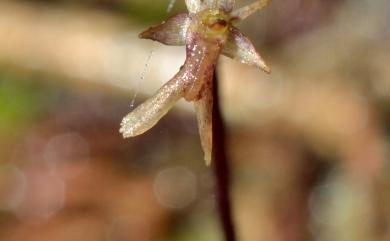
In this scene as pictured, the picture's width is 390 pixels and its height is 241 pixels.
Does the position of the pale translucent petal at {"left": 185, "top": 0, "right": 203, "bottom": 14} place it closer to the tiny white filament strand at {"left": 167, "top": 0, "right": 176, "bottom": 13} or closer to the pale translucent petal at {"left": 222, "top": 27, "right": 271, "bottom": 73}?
the pale translucent petal at {"left": 222, "top": 27, "right": 271, "bottom": 73}

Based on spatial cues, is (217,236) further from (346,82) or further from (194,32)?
(194,32)

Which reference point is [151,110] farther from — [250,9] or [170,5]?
[170,5]

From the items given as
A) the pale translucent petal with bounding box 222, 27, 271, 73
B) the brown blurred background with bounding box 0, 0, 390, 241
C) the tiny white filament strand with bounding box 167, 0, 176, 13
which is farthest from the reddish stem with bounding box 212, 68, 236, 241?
the tiny white filament strand with bounding box 167, 0, 176, 13

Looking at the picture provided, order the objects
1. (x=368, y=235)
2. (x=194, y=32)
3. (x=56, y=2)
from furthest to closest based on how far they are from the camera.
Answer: (x=56, y=2) → (x=368, y=235) → (x=194, y=32)

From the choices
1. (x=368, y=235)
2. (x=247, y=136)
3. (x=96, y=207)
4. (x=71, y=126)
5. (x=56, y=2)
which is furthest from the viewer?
(x=56, y=2)

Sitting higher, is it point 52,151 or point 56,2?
point 56,2

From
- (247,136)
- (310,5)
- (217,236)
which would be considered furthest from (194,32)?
(310,5)
